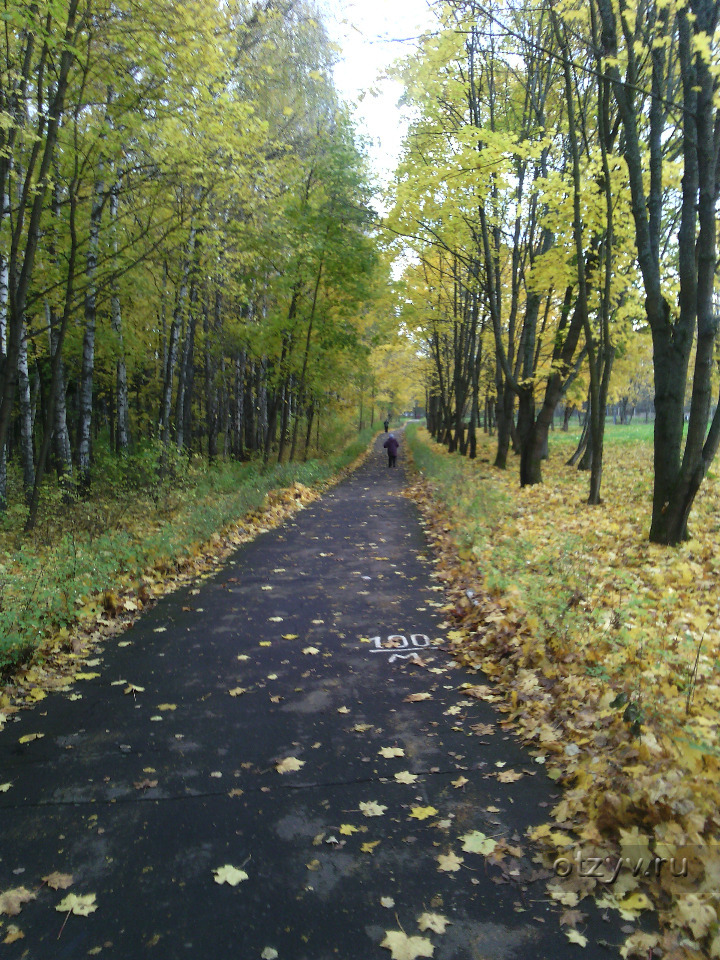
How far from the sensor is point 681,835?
2.72 metres

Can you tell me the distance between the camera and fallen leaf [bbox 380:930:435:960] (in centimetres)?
239

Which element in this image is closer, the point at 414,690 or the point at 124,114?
the point at 414,690

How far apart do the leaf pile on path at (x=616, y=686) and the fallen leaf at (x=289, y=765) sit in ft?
4.79

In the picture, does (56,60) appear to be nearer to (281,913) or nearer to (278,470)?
(281,913)

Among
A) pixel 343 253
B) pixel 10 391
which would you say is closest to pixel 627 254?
pixel 343 253

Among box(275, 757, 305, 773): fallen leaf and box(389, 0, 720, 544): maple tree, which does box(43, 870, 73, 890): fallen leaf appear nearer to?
box(275, 757, 305, 773): fallen leaf

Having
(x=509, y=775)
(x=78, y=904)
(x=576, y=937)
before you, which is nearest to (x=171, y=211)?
(x=509, y=775)

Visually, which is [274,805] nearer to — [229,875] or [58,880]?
[229,875]

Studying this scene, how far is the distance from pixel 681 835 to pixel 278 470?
51.3ft

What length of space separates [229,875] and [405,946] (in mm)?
891

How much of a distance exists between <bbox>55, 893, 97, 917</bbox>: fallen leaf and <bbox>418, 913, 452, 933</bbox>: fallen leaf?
4.66ft

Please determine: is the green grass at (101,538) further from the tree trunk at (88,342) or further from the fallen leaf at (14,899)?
the fallen leaf at (14,899)

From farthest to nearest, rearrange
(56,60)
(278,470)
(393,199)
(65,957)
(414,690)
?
(278,470)
(393,199)
(56,60)
(414,690)
(65,957)

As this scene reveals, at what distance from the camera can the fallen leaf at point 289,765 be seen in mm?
3734
